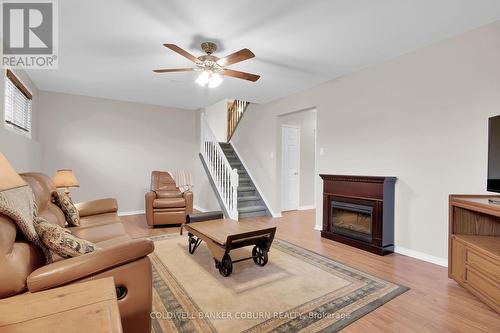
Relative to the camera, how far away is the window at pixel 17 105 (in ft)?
11.2

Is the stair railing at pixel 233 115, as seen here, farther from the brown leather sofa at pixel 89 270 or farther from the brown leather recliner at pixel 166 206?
the brown leather sofa at pixel 89 270

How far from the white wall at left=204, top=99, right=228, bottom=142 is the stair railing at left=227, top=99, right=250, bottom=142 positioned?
0.12 m

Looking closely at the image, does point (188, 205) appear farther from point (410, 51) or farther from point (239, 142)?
point (410, 51)

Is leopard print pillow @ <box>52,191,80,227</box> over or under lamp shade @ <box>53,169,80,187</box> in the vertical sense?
A: under

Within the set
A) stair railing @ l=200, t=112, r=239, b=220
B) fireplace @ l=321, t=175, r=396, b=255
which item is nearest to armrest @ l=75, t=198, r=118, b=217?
stair railing @ l=200, t=112, r=239, b=220

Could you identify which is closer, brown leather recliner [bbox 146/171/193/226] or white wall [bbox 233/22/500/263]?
white wall [bbox 233/22/500/263]

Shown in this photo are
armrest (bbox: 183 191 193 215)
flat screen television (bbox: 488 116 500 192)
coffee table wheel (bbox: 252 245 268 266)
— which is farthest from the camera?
armrest (bbox: 183 191 193 215)

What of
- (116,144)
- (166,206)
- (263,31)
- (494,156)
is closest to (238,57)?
(263,31)

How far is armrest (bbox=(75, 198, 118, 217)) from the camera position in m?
3.25

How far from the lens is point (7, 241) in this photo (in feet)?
3.81

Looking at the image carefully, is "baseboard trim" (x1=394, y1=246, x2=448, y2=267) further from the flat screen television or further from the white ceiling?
the white ceiling

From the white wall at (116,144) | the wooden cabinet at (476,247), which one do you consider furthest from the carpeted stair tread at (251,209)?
the wooden cabinet at (476,247)

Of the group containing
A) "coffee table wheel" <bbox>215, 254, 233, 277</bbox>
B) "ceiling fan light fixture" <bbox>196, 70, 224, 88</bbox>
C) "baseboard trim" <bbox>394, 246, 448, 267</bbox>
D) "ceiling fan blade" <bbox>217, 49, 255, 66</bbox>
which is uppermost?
"ceiling fan blade" <bbox>217, 49, 255, 66</bbox>

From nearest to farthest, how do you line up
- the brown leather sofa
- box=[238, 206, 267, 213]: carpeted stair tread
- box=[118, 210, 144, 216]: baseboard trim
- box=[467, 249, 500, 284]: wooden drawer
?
the brown leather sofa, box=[467, 249, 500, 284]: wooden drawer, box=[238, 206, 267, 213]: carpeted stair tread, box=[118, 210, 144, 216]: baseboard trim
